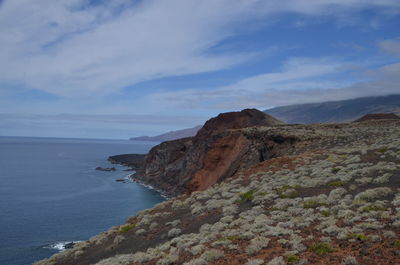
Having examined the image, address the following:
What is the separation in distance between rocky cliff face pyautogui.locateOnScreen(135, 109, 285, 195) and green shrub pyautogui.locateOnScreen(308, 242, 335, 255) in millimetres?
33280

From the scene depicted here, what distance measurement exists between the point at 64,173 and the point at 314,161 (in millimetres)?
119429

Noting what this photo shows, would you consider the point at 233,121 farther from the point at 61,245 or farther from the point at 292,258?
the point at 292,258

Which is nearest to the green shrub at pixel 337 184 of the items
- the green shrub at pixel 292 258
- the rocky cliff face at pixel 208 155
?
the green shrub at pixel 292 258

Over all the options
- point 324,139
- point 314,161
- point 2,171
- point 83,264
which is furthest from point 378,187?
point 2,171

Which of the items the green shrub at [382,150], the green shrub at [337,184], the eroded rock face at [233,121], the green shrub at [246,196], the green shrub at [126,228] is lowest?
the green shrub at [126,228]

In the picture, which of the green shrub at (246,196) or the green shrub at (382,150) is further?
the green shrub at (382,150)

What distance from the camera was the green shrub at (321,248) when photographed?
1086 centimetres

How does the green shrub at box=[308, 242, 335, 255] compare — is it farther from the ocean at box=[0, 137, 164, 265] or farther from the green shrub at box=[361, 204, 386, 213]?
the ocean at box=[0, 137, 164, 265]

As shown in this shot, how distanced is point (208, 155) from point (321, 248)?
4470 centimetres

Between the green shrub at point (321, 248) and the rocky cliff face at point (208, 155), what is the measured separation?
33280 mm

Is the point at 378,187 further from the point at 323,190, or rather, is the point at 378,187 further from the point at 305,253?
the point at 305,253

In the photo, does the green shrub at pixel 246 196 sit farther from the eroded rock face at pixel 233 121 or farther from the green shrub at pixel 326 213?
the eroded rock face at pixel 233 121

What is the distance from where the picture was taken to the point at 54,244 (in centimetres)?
4941

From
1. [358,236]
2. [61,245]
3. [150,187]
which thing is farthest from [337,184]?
[150,187]
